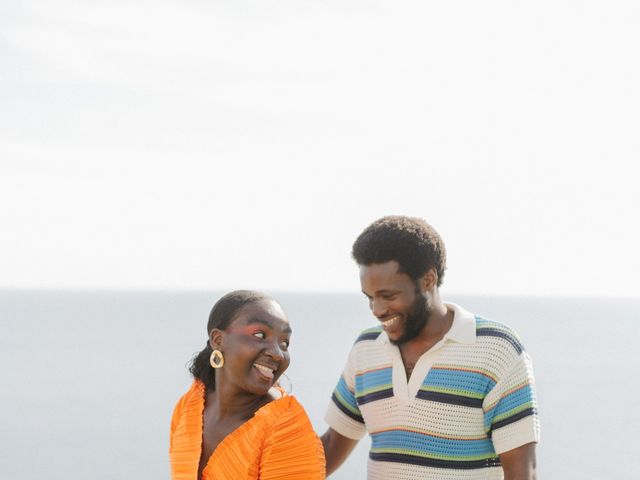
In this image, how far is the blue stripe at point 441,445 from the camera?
3568 mm

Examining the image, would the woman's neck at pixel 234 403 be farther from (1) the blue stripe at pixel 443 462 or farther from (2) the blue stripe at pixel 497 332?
(2) the blue stripe at pixel 497 332

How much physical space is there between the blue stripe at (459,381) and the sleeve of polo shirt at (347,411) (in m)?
0.47

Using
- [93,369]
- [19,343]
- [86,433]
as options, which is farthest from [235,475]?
[19,343]

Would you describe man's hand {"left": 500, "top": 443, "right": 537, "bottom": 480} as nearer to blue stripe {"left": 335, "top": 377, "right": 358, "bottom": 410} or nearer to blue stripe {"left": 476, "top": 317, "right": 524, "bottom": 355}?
blue stripe {"left": 476, "top": 317, "right": 524, "bottom": 355}

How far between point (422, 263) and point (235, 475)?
3.54ft

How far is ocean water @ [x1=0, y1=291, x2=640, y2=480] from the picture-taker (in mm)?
36000

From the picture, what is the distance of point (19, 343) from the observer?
81500mm

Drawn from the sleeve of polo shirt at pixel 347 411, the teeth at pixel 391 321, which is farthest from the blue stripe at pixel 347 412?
the teeth at pixel 391 321

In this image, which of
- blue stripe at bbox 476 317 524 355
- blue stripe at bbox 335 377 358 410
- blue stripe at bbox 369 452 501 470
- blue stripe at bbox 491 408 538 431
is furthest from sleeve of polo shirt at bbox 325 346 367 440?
blue stripe at bbox 491 408 538 431

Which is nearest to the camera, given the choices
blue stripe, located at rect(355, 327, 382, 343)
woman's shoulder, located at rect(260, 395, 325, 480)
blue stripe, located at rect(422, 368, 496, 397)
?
woman's shoulder, located at rect(260, 395, 325, 480)

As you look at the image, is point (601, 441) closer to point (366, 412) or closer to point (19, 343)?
point (366, 412)

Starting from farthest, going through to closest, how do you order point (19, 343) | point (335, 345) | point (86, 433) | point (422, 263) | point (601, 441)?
point (19, 343)
point (335, 345)
point (601, 441)
point (86, 433)
point (422, 263)

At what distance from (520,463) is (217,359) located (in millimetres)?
1190

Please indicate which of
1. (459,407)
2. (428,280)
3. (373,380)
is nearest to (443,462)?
(459,407)
